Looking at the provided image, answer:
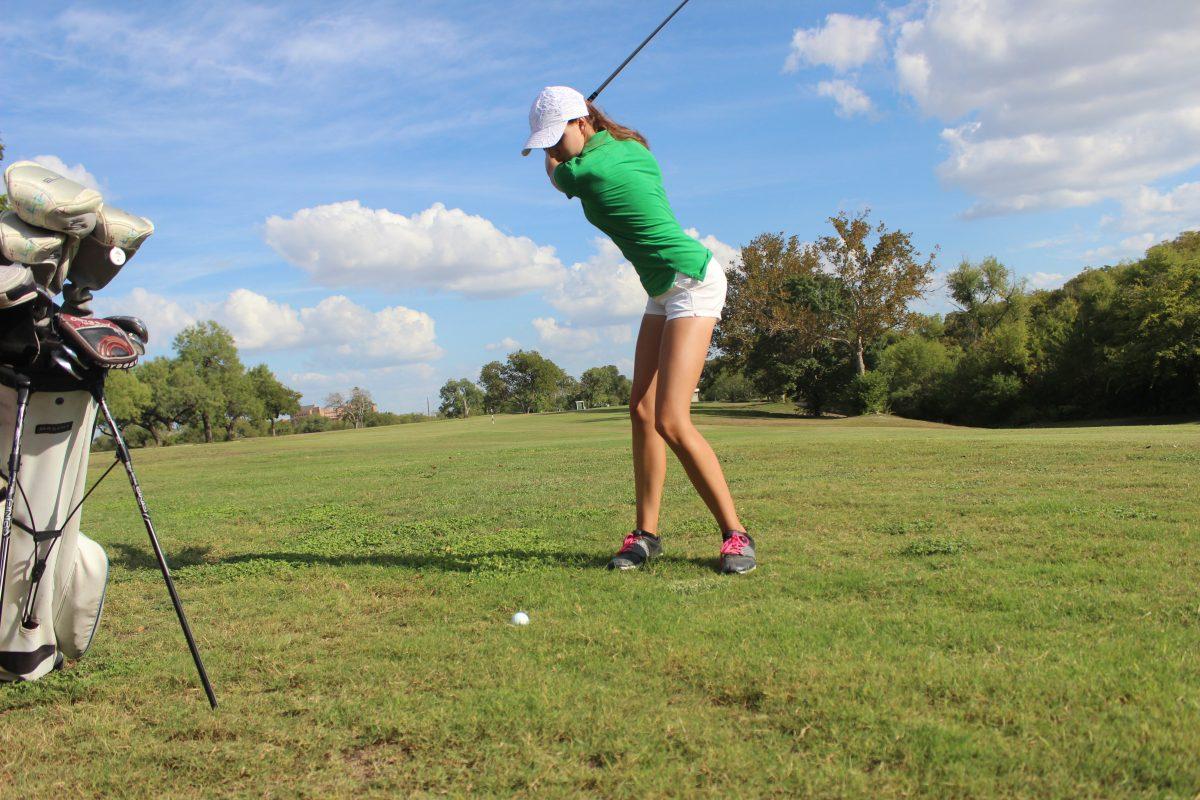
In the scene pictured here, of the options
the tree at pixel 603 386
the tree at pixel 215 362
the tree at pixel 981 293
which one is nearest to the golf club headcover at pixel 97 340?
the tree at pixel 981 293

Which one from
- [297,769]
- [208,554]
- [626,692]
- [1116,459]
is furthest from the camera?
[1116,459]

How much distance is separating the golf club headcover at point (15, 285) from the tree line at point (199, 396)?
81500 mm

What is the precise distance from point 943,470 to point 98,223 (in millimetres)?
8173

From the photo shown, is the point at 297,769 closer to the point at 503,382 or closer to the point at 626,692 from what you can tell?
the point at 626,692

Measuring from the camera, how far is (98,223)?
359 cm

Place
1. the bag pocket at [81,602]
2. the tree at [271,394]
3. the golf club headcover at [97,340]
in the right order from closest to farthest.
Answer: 1. the golf club headcover at [97,340]
2. the bag pocket at [81,602]
3. the tree at [271,394]

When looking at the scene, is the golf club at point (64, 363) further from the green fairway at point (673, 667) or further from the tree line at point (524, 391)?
the tree line at point (524, 391)

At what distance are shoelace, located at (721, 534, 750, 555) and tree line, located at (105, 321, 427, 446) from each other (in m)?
81.6

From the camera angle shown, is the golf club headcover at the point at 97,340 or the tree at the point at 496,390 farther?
the tree at the point at 496,390

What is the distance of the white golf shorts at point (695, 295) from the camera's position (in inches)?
202

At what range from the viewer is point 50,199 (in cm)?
334

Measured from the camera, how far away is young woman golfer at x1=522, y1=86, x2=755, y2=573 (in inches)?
195

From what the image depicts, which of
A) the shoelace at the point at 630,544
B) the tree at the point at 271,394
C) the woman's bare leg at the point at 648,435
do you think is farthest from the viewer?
the tree at the point at 271,394

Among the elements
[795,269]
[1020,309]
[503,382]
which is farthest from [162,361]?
[1020,309]
